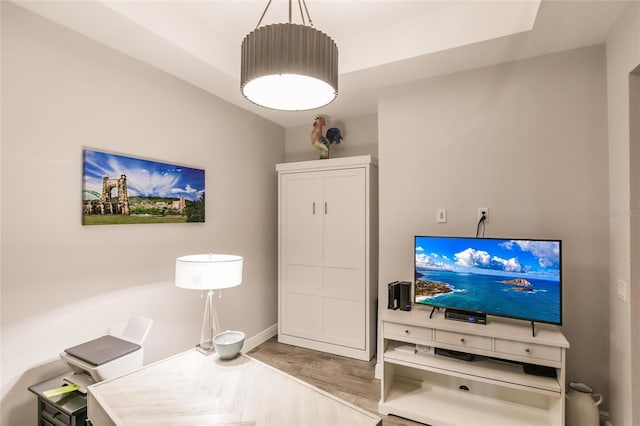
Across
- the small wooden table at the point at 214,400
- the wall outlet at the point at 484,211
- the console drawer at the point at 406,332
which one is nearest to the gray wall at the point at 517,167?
the wall outlet at the point at 484,211

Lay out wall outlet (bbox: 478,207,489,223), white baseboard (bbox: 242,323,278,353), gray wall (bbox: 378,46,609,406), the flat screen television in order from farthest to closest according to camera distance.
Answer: white baseboard (bbox: 242,323,278,353)
wall outlet (bbox: 478,207,489,223)
gray wall (bbox: 378,46,609,406)
the flat screen television

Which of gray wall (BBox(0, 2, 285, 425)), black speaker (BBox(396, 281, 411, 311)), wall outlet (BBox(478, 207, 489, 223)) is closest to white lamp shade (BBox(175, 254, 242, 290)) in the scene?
gray wall (BBox(0, 2, 285, 425))

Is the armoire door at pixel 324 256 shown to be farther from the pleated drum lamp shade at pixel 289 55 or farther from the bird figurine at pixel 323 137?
the pleated drum lamp shade at pixel 289 55

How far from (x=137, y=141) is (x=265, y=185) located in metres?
1.58

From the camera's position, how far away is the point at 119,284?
2.28 m

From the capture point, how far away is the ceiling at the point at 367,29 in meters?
1.96

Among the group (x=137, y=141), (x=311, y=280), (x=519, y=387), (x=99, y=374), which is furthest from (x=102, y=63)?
(x=519, y=387)

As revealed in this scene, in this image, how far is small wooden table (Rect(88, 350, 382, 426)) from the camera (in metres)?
1.28

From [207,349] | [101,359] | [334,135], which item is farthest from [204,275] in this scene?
[334,135]

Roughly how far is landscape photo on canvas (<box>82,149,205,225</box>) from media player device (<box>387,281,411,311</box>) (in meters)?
1.77

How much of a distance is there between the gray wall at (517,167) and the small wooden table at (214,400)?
1.63 m

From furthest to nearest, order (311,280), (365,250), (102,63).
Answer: (311,280) → (365,250) → (102,63)

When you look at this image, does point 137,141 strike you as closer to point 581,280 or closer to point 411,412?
point 411,412

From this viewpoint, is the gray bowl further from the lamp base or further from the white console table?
the white console table
